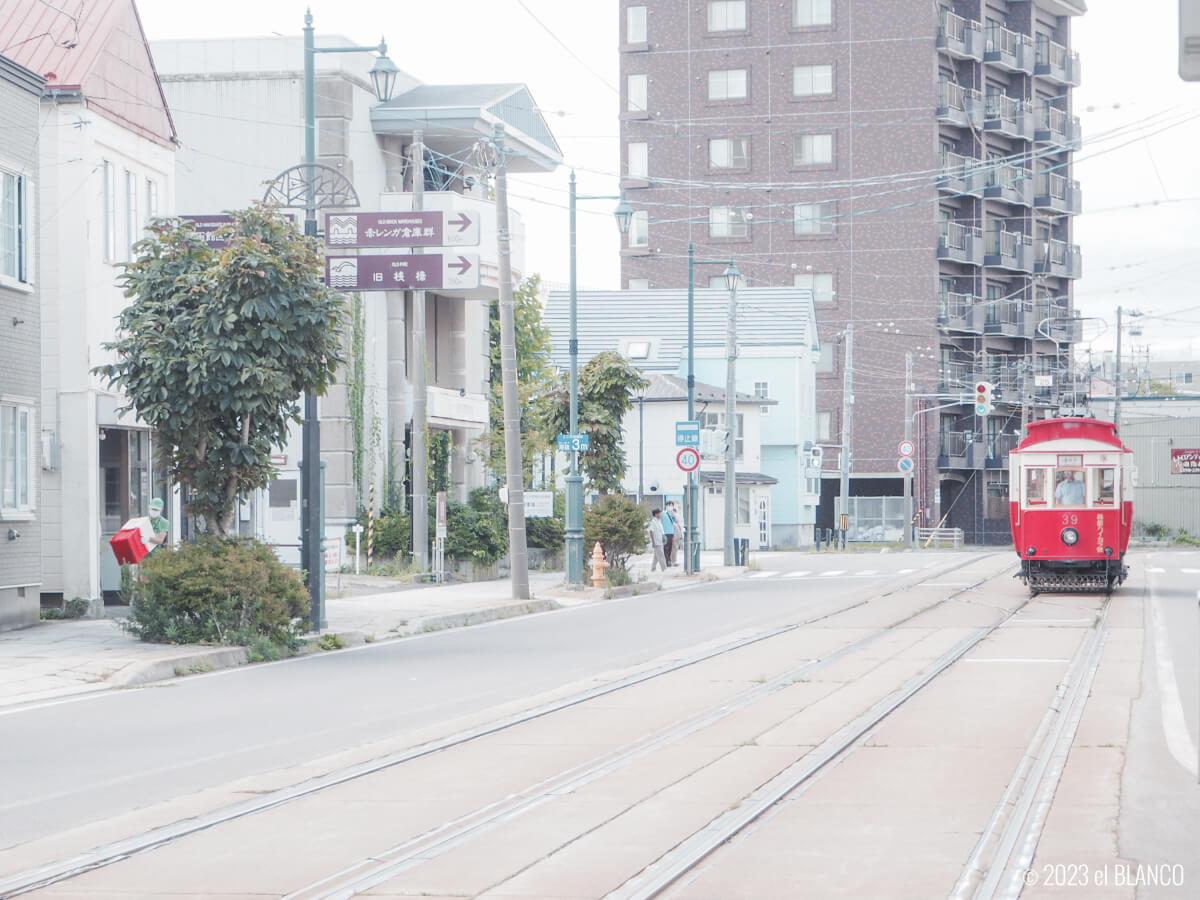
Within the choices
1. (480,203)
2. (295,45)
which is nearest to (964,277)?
(480,203)

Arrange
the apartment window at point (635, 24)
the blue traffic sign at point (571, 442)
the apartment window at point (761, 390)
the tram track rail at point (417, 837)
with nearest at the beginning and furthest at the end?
the tram track rail at point (417, 837)
the blue traffic sign at point (571, 442)
the apartment window at point (761, 390)
the apartment window at point (635, 24)

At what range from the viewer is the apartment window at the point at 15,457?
2098 cm

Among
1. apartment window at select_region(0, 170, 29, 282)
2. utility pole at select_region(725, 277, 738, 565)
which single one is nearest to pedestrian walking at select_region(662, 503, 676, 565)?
utility pole at select_region(725, 277, 738, 565)

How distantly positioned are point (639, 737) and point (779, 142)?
6708 centimetres

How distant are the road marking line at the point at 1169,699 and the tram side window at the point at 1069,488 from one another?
218 centimetres

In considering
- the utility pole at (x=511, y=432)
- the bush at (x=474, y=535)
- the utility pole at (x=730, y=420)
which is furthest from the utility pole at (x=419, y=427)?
the utility pole at (x=730, y=420)

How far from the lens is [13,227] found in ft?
70.3

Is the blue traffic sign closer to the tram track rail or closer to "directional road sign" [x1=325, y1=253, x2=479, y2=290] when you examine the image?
"directional road sign" [x1=325, y1=253, x2=479, y2=290]

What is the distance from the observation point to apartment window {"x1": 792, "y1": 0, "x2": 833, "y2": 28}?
75.9m

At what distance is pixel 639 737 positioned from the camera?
38.9 ft

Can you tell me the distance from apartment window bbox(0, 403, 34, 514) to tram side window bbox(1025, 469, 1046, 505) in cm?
1697

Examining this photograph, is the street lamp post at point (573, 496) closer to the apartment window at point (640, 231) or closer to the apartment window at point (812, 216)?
the apartment window at point (812, 216)

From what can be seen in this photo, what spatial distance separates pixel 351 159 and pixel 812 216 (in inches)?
1761

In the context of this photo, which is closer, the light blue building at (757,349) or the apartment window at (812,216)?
the light blue building at (757,349)
